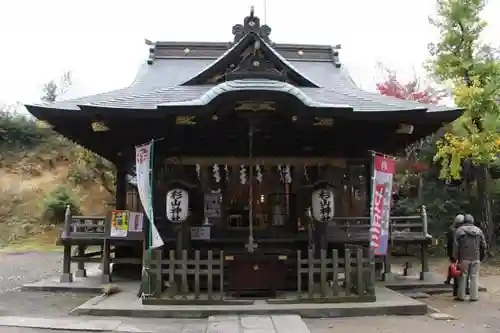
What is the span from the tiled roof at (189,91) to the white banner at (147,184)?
84 centimetres

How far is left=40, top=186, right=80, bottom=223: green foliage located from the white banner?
730 inches

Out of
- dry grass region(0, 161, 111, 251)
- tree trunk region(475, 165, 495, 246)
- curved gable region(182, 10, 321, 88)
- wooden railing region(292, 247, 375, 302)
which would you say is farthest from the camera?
dry grass region(0, 161, 111, 251)

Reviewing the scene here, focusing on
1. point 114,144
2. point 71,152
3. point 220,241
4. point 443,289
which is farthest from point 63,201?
point 443,289

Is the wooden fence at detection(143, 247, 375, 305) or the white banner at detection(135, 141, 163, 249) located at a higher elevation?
the white banner at detection(135, 141, 163, 249)

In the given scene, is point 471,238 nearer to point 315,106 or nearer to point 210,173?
point 315,106

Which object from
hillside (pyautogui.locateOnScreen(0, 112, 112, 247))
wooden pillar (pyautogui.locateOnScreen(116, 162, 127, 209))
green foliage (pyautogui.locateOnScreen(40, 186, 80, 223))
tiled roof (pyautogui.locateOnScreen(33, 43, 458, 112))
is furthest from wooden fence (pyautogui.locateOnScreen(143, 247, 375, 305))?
green foliage (pyautogui.locateOnScreen(40, 186, 80, 223))

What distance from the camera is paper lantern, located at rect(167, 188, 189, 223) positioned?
30.8 feet

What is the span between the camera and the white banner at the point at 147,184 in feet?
29.1

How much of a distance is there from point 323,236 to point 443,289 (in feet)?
11.0

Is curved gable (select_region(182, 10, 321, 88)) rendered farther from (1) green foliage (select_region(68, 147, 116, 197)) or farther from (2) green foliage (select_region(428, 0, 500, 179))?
(1) green foliage (select_region(68, 147, 116, 197))

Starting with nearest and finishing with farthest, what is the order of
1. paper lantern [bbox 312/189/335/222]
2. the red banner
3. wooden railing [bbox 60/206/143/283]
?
the red banner, paper lantern [bbox 312/189/335/222], wooden railing [bbox 60/206/143/283]

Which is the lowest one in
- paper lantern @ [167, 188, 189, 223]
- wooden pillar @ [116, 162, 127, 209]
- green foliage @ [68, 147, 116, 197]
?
paper lantern @ [167, 188, 189, 223]

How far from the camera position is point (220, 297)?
9.05 m

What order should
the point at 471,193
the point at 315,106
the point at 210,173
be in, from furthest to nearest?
the point at 471,193
the point at 210,173
the point at 315,106
